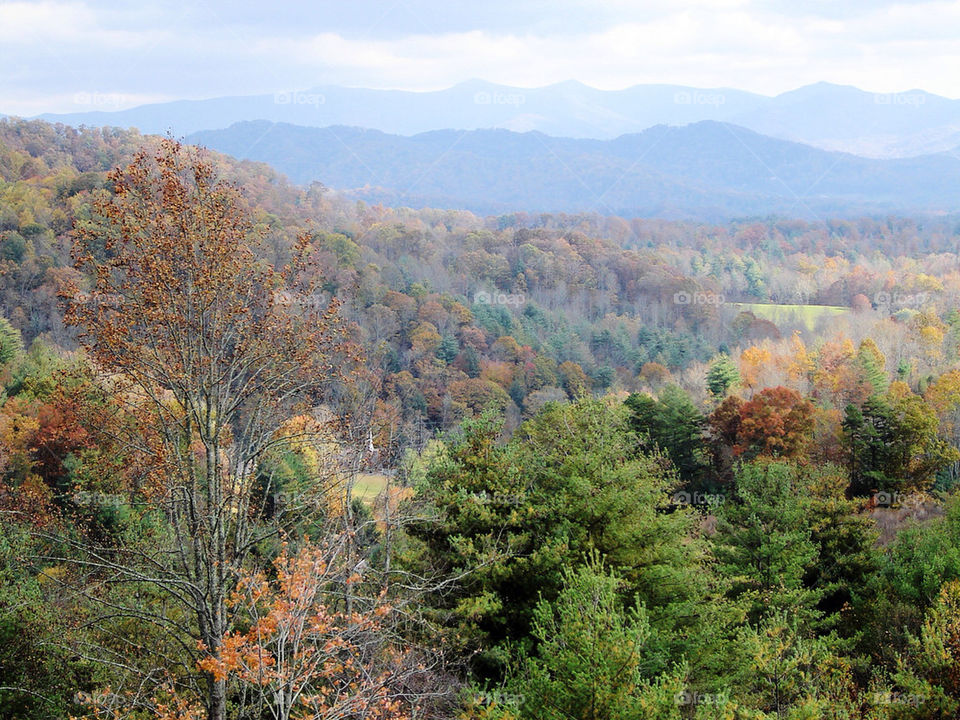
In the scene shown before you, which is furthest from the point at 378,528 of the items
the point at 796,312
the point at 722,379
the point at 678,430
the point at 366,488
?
the point at 796,312

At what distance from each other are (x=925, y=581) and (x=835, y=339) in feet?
135

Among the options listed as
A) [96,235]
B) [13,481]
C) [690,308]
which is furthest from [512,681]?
[690,308]

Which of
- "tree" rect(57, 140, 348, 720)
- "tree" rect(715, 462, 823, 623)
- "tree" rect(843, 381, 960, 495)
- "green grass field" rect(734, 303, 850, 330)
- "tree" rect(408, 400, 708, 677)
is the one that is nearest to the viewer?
"tree" rect(57, 140, 348, 720)

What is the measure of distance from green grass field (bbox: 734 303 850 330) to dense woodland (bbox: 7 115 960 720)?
3385cm

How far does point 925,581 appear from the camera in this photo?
14156 mm

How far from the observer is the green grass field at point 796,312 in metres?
70.8

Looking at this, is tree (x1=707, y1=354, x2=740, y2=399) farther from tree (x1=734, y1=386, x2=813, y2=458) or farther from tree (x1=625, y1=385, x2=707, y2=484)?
tree (x1=734, y1=386, x2=813, y2=458)

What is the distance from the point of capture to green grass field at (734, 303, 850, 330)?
70812mm

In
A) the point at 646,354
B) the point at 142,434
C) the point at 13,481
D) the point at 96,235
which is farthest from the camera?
the point at 646,354

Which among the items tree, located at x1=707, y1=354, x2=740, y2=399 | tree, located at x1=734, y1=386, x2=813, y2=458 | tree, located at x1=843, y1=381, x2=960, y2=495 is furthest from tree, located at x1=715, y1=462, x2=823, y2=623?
tree, located at x1=707, y1=354, x2=740, y2=399

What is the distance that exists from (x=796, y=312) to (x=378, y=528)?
71.2 meters

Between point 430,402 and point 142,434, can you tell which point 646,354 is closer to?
point 430,402

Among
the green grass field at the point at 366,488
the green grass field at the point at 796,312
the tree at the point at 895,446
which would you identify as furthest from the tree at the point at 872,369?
the green grass field at the point at 796,312

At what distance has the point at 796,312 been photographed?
75188mm
